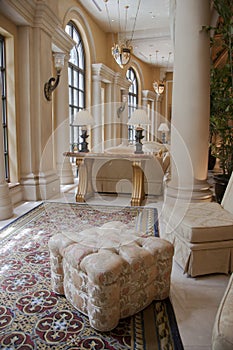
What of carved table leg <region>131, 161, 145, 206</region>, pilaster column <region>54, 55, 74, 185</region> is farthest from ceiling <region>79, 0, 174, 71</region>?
carved table leg <region>131, 161, 145, 206</region>

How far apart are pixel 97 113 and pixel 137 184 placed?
15.3 ft

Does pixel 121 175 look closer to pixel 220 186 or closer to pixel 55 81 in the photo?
pixel 220 186

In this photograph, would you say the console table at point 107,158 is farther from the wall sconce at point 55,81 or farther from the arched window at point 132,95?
the arched window at point 132,95

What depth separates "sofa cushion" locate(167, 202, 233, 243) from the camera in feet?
7.55

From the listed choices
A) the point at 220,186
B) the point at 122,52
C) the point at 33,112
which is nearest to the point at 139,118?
the point at 220,186

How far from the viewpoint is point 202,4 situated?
3.46 meters

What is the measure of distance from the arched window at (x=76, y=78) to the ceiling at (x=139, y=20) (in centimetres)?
82

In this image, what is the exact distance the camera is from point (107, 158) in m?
4.66

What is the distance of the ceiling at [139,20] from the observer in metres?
7.53

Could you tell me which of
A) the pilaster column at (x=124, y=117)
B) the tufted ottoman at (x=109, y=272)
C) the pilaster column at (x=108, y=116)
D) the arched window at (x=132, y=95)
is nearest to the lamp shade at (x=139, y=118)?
the tufted ottoman at (x=109, y=272)

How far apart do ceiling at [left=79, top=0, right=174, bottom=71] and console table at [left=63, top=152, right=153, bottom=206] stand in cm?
467

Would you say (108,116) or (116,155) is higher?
(108,116)

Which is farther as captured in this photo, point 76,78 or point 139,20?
point 139,20

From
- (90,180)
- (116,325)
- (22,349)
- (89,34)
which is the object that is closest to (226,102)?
(90,180)
